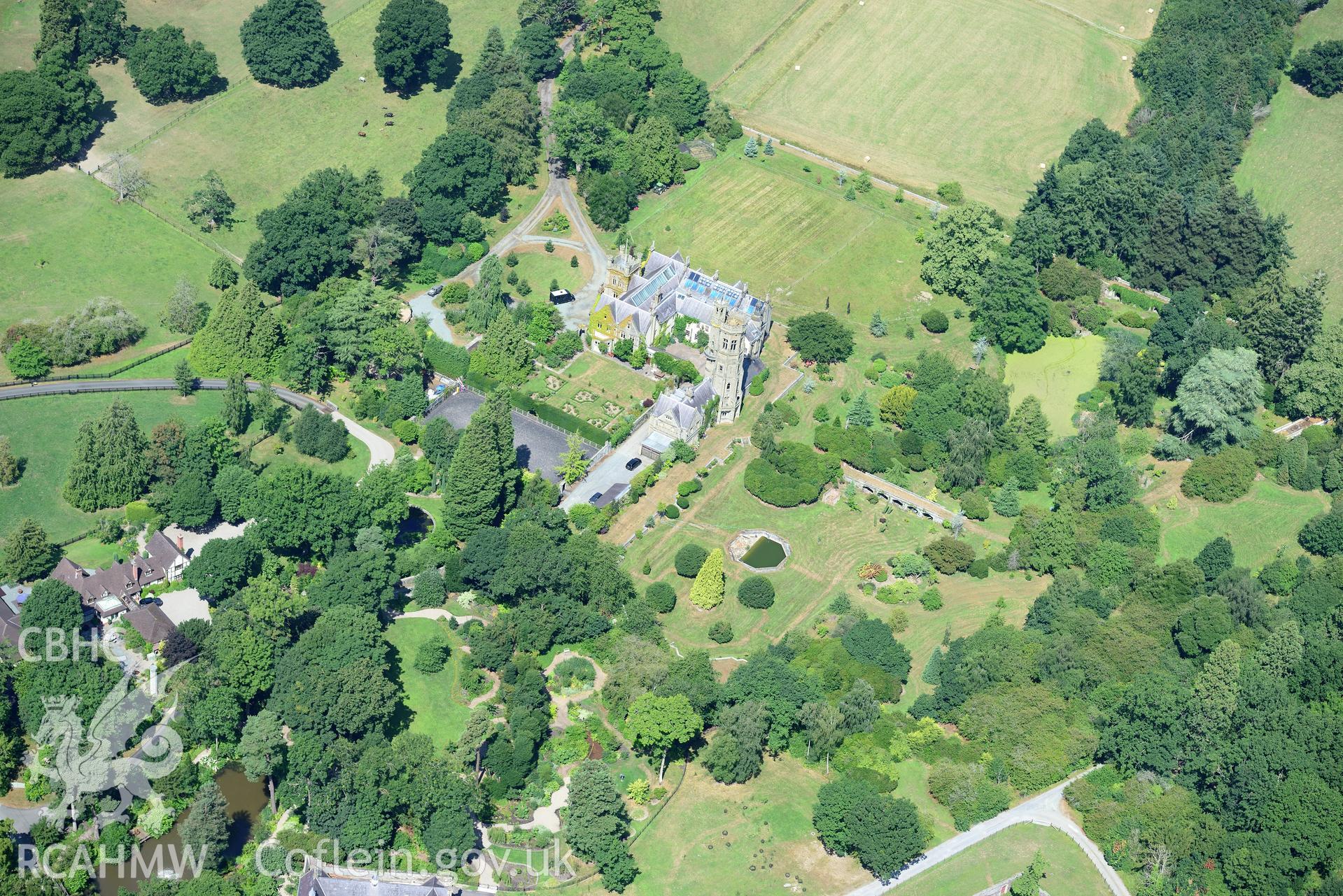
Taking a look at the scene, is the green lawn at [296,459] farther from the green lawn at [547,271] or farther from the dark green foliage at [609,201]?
the dark green foliage at [609,201]

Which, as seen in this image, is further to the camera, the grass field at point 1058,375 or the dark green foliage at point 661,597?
the grass field at point 1058,375

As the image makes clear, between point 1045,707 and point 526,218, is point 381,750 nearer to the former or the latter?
point 1045,707

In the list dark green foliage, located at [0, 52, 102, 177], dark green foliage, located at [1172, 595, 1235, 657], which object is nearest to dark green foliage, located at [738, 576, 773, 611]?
dark green foliage, located at [1172, 595, 1235, 657]

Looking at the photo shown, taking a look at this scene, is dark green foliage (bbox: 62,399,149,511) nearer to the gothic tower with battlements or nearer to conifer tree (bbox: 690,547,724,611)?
conifer tree (bbox: 690,547,724,611)

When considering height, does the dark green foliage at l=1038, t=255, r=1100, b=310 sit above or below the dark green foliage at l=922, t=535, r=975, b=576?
above

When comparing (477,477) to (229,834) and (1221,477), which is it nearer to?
(229,834)

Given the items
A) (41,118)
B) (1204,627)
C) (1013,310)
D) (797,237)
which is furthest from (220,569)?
(1013,310)

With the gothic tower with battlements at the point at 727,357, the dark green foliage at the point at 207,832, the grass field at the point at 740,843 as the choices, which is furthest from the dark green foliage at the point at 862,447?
the dark green foliage at the point at 207,832
